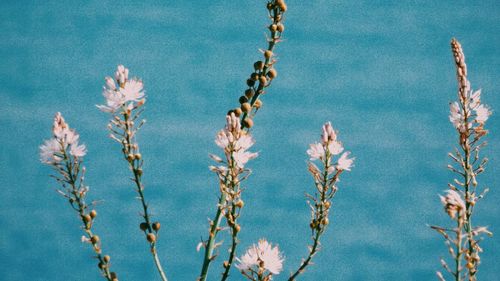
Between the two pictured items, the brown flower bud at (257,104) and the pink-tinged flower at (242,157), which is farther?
the brown flower bud at (257,104)

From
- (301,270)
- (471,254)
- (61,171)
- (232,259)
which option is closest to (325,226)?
(301,270)

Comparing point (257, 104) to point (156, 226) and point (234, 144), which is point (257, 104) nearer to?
point (234, 144)

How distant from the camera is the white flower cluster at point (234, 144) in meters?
2.70

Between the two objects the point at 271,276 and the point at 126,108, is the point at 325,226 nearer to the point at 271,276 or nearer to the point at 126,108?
the point at 271,276

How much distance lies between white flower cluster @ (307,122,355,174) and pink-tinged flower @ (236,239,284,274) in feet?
1.48

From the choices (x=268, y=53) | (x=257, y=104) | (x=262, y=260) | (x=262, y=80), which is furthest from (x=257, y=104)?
(x=262, y=260)

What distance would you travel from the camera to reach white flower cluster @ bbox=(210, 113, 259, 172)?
270cm

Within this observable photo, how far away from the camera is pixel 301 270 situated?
2.80 m

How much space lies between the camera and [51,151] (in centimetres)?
278

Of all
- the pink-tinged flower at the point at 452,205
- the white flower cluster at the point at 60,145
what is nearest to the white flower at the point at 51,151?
the white flower cluster at the point at 60,145

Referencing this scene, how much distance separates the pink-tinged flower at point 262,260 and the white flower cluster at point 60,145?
859 mm

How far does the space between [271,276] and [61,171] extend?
103cm

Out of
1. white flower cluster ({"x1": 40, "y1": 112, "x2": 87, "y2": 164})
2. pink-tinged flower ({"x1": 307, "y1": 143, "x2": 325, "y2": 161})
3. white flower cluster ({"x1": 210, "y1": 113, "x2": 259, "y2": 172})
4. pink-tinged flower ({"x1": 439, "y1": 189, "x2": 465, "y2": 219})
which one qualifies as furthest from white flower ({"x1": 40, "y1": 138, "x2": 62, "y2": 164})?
pink-tinged flower ({"x1": 439, "y1": 189, "x2": 465, "y2": 219})

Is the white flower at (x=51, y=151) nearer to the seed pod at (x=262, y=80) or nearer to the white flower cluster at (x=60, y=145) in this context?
the white flower cluster at (x=60, y=145)
